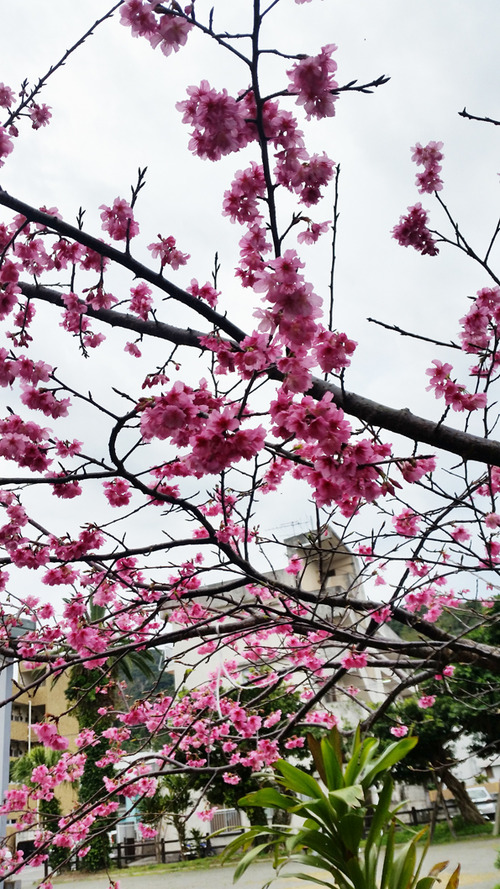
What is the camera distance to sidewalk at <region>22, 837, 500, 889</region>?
8.67 m

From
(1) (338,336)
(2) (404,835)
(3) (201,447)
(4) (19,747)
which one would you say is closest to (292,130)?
(1) (338,336)

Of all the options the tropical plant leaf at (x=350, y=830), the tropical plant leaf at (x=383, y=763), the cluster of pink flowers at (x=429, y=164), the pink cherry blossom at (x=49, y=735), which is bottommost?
the tropical plant leaf at (x=350, y=830)

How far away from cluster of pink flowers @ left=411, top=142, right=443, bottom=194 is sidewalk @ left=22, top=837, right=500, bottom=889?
28.5ft

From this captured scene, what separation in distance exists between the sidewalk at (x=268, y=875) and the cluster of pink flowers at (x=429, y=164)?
8.70 meters

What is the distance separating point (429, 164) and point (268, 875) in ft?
43.3

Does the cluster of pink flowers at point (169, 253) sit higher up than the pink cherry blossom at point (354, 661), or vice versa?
the cluster of pink flowers at point (169, 253)

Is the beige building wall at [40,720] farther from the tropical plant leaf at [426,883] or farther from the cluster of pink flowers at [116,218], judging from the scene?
the cluster of pink flowers at [116,218]

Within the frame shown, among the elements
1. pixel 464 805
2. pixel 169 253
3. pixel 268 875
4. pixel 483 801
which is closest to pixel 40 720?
pixel 268 875

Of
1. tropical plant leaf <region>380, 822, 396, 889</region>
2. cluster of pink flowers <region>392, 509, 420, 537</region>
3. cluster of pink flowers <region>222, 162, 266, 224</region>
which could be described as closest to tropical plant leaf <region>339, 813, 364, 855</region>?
tropical plant leaf <region>380, 822, 396, 889</region>

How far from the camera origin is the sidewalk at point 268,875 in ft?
28.5

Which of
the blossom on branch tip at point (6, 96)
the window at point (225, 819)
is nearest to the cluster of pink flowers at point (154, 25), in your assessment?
the blossom on branch tip at point (6, 96)

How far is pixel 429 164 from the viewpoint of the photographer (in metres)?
3.18

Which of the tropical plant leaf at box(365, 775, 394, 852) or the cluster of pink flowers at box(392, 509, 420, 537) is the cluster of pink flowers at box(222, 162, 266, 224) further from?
the tropical plant leaf at box(365, 775, 394, 852)

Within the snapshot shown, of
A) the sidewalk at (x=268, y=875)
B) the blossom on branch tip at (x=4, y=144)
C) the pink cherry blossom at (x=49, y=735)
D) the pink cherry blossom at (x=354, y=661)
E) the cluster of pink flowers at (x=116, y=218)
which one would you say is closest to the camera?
the blossom on branch tip at (x=4, y=144)
